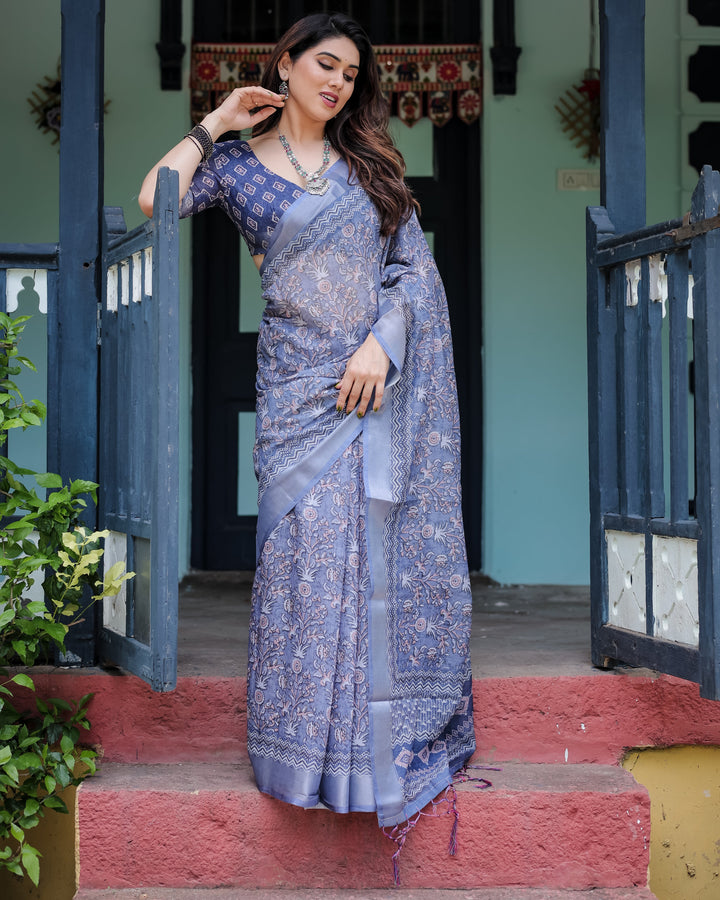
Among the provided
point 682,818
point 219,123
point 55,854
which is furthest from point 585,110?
point 55,854

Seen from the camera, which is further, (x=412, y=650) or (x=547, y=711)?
(x=547, y=711)

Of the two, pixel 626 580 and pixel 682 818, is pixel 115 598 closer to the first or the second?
pixel 626 580

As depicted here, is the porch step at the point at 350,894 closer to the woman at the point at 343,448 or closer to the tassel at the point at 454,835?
the tassel at the point at 454,835

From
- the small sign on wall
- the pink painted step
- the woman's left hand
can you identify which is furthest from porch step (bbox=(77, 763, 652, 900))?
the small sign on wall

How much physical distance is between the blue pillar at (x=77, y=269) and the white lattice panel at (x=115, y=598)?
11 centimetres

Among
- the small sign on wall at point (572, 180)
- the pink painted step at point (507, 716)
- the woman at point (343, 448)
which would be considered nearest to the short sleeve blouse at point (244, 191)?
the woman at point (343, 448)

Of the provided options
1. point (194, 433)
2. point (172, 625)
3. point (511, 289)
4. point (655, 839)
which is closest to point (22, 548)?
point (172, 625)

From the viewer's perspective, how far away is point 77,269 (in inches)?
121

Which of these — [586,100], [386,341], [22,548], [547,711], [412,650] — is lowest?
[547,711]

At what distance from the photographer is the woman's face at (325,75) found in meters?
2.74

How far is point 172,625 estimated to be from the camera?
256 cm

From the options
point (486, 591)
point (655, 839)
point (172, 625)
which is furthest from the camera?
point (486, 591)

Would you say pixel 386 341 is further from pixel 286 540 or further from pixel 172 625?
pixel 172 625

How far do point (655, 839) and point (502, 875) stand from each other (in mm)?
540
